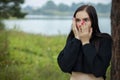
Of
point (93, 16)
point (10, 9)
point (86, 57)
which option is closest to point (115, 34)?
point (93, 16)

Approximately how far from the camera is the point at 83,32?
11.6 feet

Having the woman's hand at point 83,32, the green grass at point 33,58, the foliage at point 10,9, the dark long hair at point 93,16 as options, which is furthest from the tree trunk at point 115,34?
the foliage at point 10,9

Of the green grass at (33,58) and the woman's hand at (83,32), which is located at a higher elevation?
the woman's hand at (83,32)

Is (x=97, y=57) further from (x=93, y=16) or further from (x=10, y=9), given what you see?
(x=10, y=9)

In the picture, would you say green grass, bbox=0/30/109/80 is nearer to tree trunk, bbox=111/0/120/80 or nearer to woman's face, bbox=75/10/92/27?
tree trunk, bbox=111/0/120/80

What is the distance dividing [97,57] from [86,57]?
10 centimetres

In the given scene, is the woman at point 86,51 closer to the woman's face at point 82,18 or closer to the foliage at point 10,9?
the woman's face at point 82,18

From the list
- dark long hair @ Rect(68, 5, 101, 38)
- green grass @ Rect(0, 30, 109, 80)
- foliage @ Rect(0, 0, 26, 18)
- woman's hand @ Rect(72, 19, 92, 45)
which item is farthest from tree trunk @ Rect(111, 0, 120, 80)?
foliage @ Rect(0, 0, 26, 18)

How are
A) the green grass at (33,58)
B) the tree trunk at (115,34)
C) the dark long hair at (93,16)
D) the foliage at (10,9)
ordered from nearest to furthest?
the dark long hair at (93,16) < the tree trunk at (115,34) < the green grass at (33,58) < the foliage at (10,9)

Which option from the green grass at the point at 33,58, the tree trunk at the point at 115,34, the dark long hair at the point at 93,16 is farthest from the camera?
the green grass at the point at 33,58

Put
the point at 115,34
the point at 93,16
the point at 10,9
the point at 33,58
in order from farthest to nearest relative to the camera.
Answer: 1. the point at 10,9
2. the point at 33,58
3. the point at 115,34
4. the point at 93,16

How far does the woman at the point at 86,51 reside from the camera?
3566mm

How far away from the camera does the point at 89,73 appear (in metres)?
3.61

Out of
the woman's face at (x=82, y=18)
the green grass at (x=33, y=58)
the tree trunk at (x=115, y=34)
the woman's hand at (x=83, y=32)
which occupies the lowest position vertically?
the green grass at (x=33, y=58)
